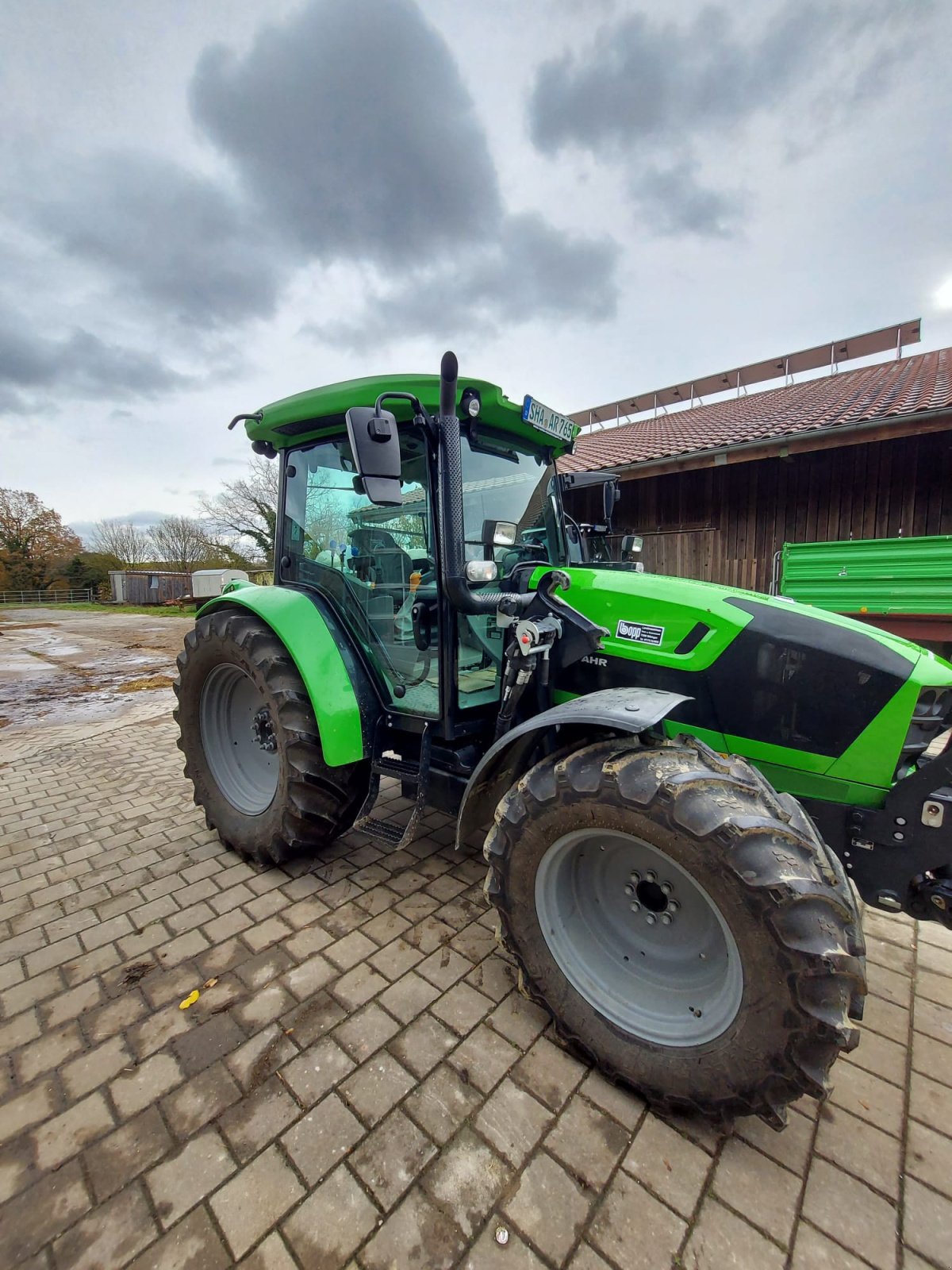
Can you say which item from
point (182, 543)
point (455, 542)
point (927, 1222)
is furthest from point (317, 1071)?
point (182, 543)

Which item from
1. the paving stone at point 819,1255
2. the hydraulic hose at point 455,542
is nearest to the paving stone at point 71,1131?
the paving stone at point 819,1255

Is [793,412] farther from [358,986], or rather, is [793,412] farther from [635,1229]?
[635,1229]

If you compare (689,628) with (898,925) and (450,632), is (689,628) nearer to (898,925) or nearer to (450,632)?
(450,632)

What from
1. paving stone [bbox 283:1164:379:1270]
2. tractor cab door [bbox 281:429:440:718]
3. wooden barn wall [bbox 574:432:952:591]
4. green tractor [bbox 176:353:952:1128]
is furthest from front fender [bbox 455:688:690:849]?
wooden barn wall [bbox 574:432:952:591]

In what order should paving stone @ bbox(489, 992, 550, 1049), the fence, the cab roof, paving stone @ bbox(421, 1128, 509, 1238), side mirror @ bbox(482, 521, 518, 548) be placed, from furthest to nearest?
the fence < side mirror @ bbox(482, 521, 518, 548) < the cab roof < paving stone @ bbox(489, 992, 550, 1049) < paving stone @ bbox(421, 1128, 509, 1238)

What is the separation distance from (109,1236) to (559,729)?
1.74 meters

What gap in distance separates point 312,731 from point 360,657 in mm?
437

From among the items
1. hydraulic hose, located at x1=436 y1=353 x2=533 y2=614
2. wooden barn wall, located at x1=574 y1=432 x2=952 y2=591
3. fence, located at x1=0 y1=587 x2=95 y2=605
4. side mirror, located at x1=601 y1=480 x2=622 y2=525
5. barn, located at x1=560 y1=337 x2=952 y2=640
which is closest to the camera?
hydraulic hose, located at x1=436 y1=353 x2=533 y2=614

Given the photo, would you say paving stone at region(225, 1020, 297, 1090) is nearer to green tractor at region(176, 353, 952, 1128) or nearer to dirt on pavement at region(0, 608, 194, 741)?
green tractor at region(176, 353, 952, 1128)

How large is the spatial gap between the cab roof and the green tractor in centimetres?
1

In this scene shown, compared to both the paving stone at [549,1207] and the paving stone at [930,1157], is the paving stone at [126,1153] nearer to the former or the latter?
the paving stone at [549,1207]

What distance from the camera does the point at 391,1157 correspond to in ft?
4.72

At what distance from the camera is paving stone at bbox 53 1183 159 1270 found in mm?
1219

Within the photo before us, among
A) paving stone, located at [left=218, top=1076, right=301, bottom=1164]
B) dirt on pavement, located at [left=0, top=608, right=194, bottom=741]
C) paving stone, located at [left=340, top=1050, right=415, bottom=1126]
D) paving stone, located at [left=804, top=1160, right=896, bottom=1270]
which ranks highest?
paving stone, located at [left=218, top=1076, right=301, bottom=1164]
